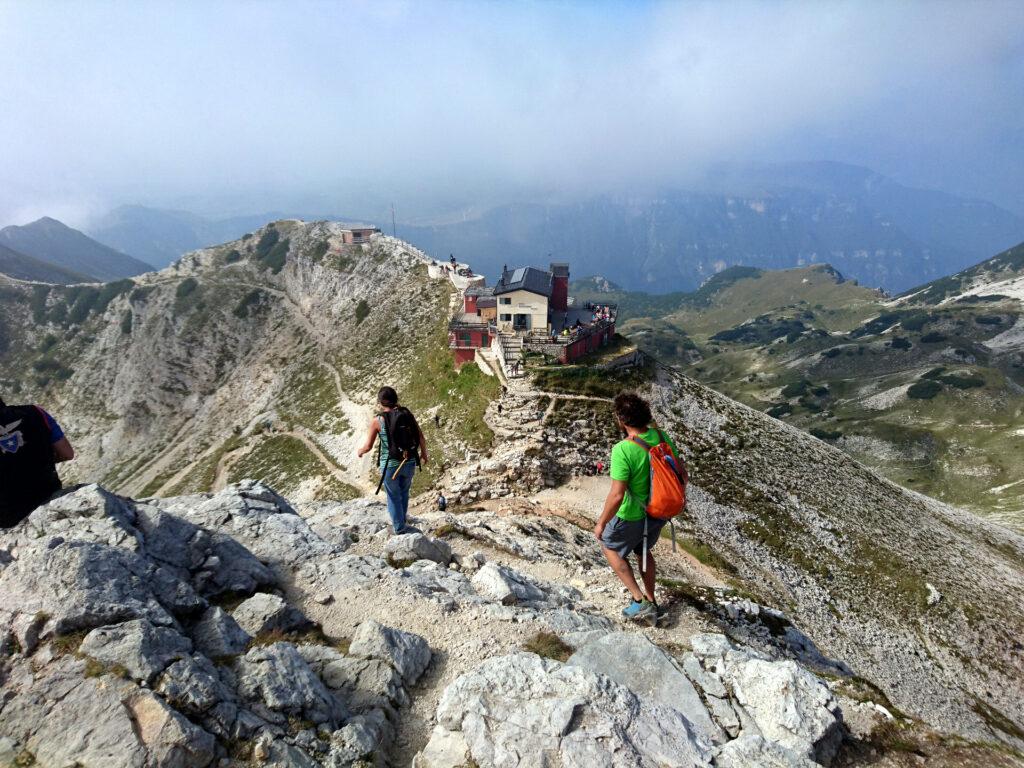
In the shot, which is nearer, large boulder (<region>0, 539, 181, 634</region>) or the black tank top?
large boulder (<region>0, 539, 181, 634</region>)

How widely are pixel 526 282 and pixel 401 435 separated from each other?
3964 centimetres

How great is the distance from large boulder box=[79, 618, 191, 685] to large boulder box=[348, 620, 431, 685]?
9.54 ft

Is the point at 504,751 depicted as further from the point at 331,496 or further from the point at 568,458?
the point at 331,496

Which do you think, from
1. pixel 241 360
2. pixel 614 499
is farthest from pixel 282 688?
pixel 241 360

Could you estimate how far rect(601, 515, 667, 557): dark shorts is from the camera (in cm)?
1079

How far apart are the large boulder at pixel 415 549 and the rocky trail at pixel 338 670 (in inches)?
43.6

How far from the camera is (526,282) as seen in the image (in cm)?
5188

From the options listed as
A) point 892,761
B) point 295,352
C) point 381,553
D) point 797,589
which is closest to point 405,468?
point 381,553

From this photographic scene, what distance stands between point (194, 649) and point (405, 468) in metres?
7.68

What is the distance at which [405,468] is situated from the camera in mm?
15117

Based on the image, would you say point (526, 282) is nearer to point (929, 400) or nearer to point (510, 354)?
point (510, 354)

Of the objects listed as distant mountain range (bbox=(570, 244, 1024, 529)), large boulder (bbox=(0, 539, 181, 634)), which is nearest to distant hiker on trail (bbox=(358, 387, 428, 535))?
large boulder (bbox=(0, 539, 181, 634))

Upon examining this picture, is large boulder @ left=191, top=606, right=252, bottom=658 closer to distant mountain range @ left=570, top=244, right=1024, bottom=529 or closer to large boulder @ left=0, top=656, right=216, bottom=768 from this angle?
large boulder @ left=0, top=656, right=216, bottom=768

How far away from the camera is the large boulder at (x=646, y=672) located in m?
8.66
